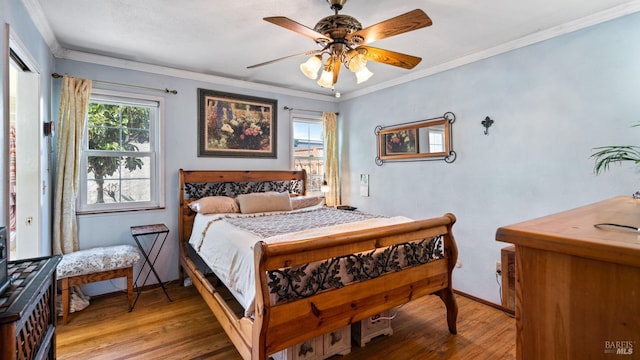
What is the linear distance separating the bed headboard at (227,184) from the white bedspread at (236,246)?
1.68 ft

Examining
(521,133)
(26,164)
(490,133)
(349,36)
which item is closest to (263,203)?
(26,164)

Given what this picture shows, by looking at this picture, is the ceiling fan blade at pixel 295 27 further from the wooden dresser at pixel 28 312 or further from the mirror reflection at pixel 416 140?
the mirror reflection at pixel 416 140

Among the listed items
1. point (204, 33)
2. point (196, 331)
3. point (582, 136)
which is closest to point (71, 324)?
point (196, 331)

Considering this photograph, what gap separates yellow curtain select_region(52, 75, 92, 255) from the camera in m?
2.82

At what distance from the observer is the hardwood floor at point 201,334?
2174 mm

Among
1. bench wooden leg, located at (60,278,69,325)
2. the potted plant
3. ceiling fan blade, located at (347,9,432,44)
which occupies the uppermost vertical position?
ceiling fan blade, located at (347,9,432,44)

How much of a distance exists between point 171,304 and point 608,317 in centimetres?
331

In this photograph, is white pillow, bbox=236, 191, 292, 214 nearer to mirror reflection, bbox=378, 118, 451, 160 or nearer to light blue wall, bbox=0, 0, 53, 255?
mirror reflection, bbox=378, 118, 451, 160

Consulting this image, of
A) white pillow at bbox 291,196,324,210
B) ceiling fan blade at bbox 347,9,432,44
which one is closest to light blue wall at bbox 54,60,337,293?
white pillow at bbox 291,196,324,210

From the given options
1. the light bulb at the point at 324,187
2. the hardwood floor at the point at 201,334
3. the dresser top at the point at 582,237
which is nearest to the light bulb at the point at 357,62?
the dresser top at the point at 582,237

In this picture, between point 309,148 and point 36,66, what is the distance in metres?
3.15

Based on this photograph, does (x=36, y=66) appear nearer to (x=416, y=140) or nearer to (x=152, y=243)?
(x=152, y=243)

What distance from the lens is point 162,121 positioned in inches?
135

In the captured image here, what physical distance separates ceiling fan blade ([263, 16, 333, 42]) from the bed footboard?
4.09ft
